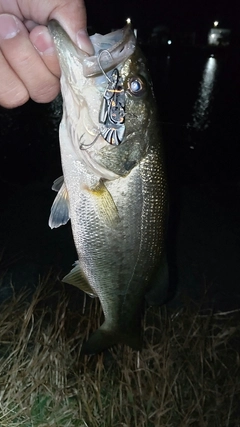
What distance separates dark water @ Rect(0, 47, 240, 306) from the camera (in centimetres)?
527

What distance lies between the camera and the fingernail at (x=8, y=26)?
4.29 feet

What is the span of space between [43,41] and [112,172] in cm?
51

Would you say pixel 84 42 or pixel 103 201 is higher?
pixel 84 42

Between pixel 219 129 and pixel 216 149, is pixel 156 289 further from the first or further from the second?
pixel 219 129

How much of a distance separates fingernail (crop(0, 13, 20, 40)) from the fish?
0.12 m

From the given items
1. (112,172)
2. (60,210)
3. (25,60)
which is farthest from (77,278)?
(25,60)

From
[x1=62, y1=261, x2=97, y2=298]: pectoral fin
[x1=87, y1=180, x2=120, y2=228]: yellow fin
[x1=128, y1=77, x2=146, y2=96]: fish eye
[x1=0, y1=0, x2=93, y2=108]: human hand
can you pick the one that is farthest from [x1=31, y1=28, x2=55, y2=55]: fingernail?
[x1=62, y1=261, x2=97, y2=298]: pectoral fin

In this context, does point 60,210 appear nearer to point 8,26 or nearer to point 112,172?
point 112,172

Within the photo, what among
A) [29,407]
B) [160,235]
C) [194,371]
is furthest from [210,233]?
[160,235]

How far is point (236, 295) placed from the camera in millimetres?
4992

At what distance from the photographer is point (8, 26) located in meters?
1.31

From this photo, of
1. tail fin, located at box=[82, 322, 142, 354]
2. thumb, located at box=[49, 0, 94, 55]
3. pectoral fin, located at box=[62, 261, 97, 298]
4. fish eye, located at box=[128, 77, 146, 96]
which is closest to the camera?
thumb, located at box=[49, 0, 94, 55]

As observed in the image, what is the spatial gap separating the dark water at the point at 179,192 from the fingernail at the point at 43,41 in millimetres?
1669

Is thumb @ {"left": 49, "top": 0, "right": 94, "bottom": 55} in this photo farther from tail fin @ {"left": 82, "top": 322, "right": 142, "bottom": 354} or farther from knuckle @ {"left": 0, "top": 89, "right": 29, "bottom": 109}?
tail fin @ {"left": 82, "top": 322, "right": 142, "bottom": 354}
